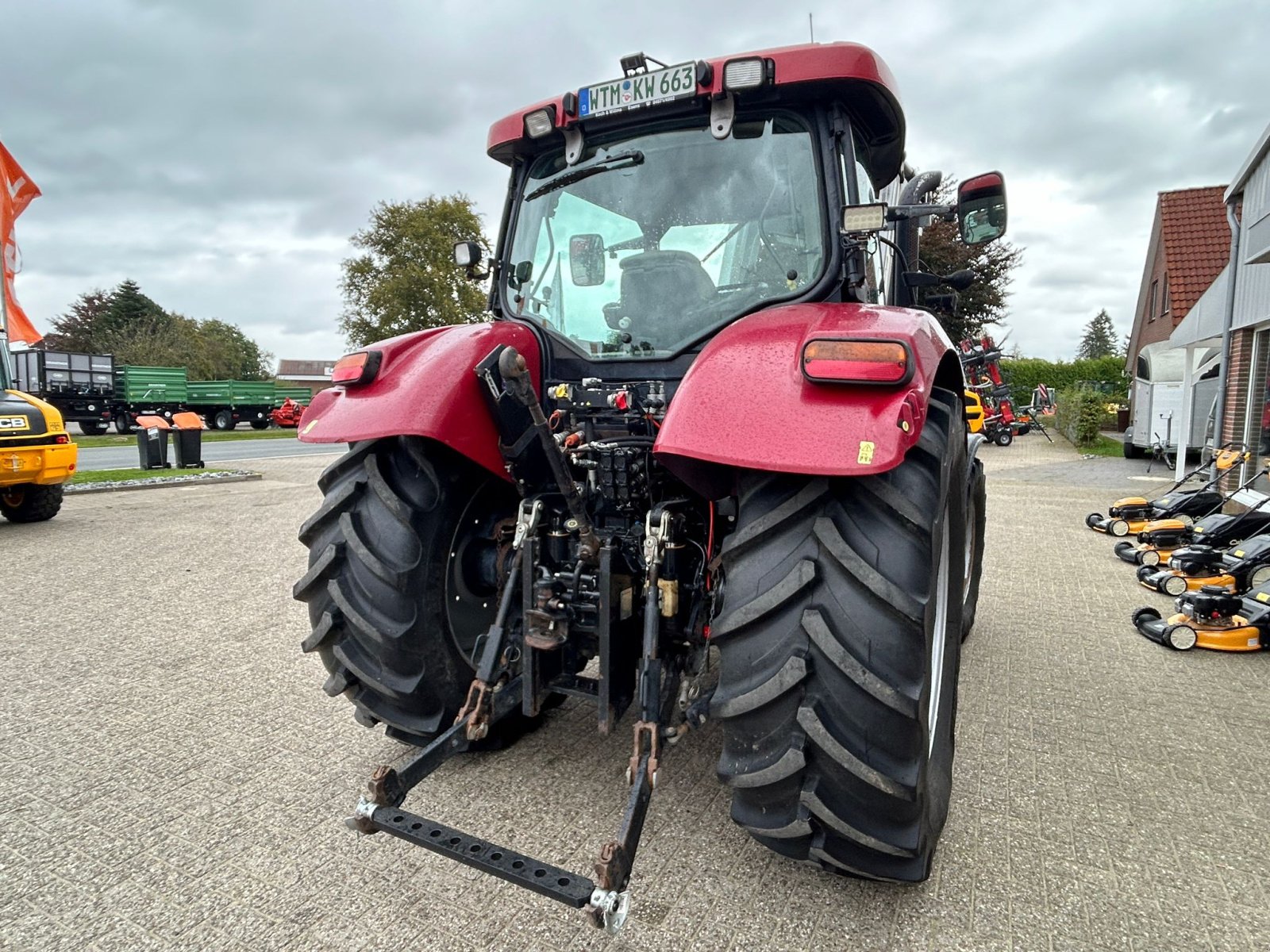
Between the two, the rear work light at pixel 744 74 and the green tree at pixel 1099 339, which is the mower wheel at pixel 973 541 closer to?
the rear work light at pixel 744 74

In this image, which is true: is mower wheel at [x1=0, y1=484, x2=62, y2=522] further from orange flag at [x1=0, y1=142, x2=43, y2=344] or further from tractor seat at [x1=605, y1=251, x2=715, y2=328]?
tractor seat at [x1=605, y1=251, x2=715, y2=328]

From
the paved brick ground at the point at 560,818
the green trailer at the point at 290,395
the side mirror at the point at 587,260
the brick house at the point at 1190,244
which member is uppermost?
the brick house at the point at 1190,244

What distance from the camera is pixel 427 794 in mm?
2486

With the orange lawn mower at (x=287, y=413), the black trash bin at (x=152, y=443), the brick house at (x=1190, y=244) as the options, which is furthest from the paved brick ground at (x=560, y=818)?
the orange lawn mower at (x=287, y=413)

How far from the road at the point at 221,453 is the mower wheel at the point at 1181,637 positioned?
1291cm

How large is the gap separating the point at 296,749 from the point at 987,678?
3.01 metres

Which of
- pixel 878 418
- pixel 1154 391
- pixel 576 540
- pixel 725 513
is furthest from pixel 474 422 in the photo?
pixel 1154 391

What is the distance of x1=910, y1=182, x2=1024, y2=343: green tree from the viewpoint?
806 inches

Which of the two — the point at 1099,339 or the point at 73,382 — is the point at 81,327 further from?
the point at 1099,339

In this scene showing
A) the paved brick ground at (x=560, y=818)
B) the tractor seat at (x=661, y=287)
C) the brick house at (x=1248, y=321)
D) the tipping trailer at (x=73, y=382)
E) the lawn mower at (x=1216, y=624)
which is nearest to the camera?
the paved brick ground at (x=560, y=818)

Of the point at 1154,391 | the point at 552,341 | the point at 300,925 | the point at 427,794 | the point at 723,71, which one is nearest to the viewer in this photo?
the point at 300,925

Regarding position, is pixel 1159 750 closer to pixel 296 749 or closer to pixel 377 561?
pixel 377 561

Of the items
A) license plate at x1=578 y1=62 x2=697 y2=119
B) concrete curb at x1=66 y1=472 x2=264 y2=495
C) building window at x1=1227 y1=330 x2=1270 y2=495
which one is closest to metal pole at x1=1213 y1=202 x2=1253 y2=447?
building window at x1=1227 y1=330 x2=1270 y2=495

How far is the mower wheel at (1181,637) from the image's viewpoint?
397cm
